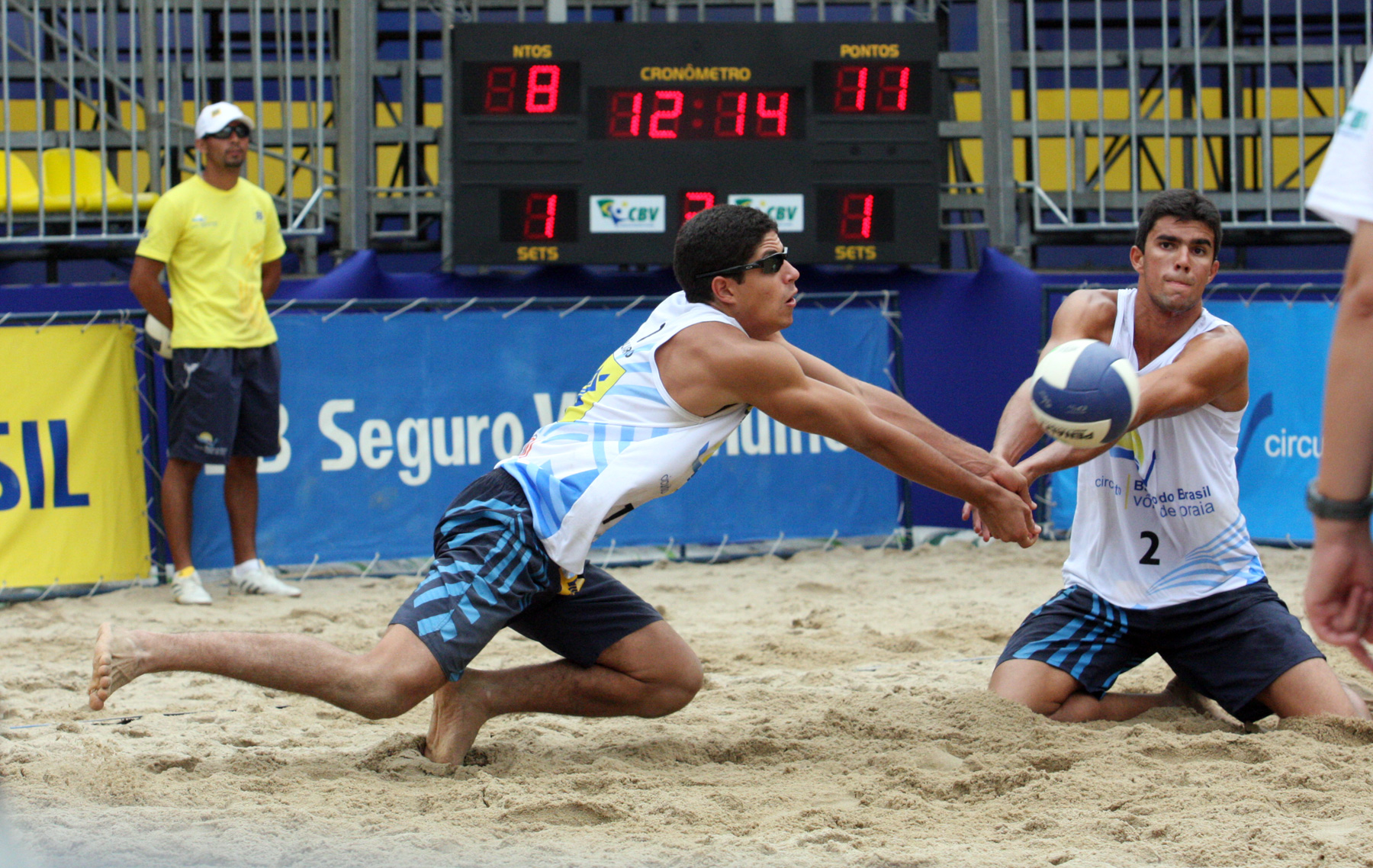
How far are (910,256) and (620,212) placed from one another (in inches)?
66.2

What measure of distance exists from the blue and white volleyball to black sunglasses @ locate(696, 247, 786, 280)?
71 centimetres

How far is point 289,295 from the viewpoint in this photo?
728 cm

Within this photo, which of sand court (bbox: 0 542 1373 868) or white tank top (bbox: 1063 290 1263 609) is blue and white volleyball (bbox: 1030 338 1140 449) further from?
sand court (bbox: 0 542 1373 868)

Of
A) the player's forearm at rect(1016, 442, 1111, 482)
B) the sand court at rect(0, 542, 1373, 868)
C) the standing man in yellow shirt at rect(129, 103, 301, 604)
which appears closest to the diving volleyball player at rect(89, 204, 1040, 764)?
the player's forearm at rect(1016, 442, 1111, 482)

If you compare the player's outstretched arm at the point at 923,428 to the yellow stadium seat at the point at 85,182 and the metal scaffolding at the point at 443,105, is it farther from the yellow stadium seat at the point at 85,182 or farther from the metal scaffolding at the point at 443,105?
the yellow stadium seat at the point at 85,182

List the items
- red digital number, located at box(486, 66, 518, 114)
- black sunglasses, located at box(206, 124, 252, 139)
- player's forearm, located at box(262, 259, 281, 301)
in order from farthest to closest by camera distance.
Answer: red digital number, located at box(486, 66, 518, 114) → player's forearm, located at box(262, 259, 281, 301) → black sunglasses, located at box(206, 124, 252, 139)

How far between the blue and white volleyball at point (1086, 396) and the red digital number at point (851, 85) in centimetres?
456

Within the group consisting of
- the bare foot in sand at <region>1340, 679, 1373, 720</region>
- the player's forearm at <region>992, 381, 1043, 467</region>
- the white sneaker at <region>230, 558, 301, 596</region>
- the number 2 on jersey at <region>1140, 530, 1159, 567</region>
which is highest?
the player's forearm at <region>992, 381, 1043, 467</region>

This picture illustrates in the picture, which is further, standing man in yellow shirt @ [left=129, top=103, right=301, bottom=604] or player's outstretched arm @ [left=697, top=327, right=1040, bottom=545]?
standing man in yellow shirt @ [left=129, top=103, right=301, bottom=604]

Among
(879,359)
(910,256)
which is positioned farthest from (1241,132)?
(879,359)

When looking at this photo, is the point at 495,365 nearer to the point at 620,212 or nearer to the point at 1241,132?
the point at 620,212

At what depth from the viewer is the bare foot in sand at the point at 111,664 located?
2854 millimetres

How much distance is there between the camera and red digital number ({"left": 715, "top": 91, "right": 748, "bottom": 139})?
24.4 ft

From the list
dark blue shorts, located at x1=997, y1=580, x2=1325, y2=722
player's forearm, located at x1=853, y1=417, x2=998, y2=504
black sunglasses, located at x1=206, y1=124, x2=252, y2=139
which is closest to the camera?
player's forearm, located at x1=853, y1=417, x2=998, y2=504
